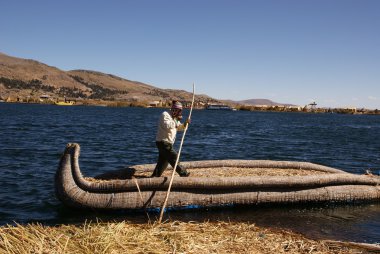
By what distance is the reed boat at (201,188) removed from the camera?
10875 mm

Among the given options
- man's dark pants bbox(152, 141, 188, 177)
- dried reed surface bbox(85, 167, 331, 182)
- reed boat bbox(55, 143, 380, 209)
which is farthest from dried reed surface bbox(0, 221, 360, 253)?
dried reed surface bbox(85, 167, 331, 182)

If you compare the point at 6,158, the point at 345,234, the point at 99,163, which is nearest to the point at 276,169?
the point at 345,234

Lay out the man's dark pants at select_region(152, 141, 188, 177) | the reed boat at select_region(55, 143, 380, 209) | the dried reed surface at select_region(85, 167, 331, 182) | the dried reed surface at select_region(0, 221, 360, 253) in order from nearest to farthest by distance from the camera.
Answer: the dried reed surface at select_region(0, 221, 360, 253)
the reed boat at select_region(55, 143, 380, 209)
the man's dark pants at select_region(152, 141, 188, 177)
the dried reed surface at select_region(85, 167, 331, 182)

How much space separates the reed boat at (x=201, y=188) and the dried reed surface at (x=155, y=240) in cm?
264

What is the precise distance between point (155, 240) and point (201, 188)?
4.40 meters

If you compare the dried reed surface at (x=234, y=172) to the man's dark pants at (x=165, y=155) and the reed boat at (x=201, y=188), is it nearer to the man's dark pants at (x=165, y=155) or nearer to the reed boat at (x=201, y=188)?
the reed boat at (x=201, y=188)

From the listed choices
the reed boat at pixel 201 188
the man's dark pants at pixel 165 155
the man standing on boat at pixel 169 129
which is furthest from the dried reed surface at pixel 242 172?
the man standing on boat at pixel 169 129

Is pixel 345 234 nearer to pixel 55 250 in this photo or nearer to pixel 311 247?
pixel 311 247

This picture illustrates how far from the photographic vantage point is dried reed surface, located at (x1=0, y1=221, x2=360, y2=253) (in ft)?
20.0

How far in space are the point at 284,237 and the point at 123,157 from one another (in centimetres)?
1627

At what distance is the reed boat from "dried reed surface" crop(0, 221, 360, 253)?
2.64 metres

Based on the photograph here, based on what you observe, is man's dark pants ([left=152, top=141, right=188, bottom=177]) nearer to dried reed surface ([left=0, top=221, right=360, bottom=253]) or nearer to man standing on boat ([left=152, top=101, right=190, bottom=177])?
man standing on boat ([left=152, top=101, right=190, bottom=177])

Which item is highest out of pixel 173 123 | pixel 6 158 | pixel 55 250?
pixel 173 123

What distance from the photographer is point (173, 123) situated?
11.1m
